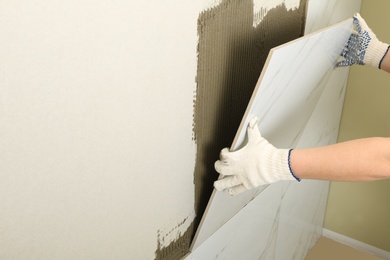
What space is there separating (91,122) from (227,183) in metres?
0.47

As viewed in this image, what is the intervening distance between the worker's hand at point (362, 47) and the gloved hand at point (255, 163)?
72 centimetres

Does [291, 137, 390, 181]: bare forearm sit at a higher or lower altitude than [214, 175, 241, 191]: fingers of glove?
higher

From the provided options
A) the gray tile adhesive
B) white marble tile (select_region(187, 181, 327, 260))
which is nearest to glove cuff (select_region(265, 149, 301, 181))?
the gray tile adhesive

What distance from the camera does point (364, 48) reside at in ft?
4.74

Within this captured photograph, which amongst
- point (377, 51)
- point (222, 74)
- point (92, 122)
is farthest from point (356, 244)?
point (92, 122)

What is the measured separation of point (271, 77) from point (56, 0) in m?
0.53

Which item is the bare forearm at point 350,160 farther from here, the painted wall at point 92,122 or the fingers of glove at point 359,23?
the fingers of glove at point 359,23

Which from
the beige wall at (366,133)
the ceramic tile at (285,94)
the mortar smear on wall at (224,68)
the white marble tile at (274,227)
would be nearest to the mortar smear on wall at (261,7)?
the mortar smear on wall at (224,68)

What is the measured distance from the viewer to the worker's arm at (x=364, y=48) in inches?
56.2

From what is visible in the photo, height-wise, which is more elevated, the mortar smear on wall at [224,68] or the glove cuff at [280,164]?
the mortar smear on wall at [224,68]

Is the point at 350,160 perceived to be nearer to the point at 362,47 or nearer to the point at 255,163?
the point at 255,163

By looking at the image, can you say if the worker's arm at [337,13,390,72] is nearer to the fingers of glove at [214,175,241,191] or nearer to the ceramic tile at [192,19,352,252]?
the ceramic tile at [192,19,352,252]

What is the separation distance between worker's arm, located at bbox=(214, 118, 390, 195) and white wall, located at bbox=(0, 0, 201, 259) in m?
0.16

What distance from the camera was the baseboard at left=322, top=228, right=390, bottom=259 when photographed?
95.2 inches
